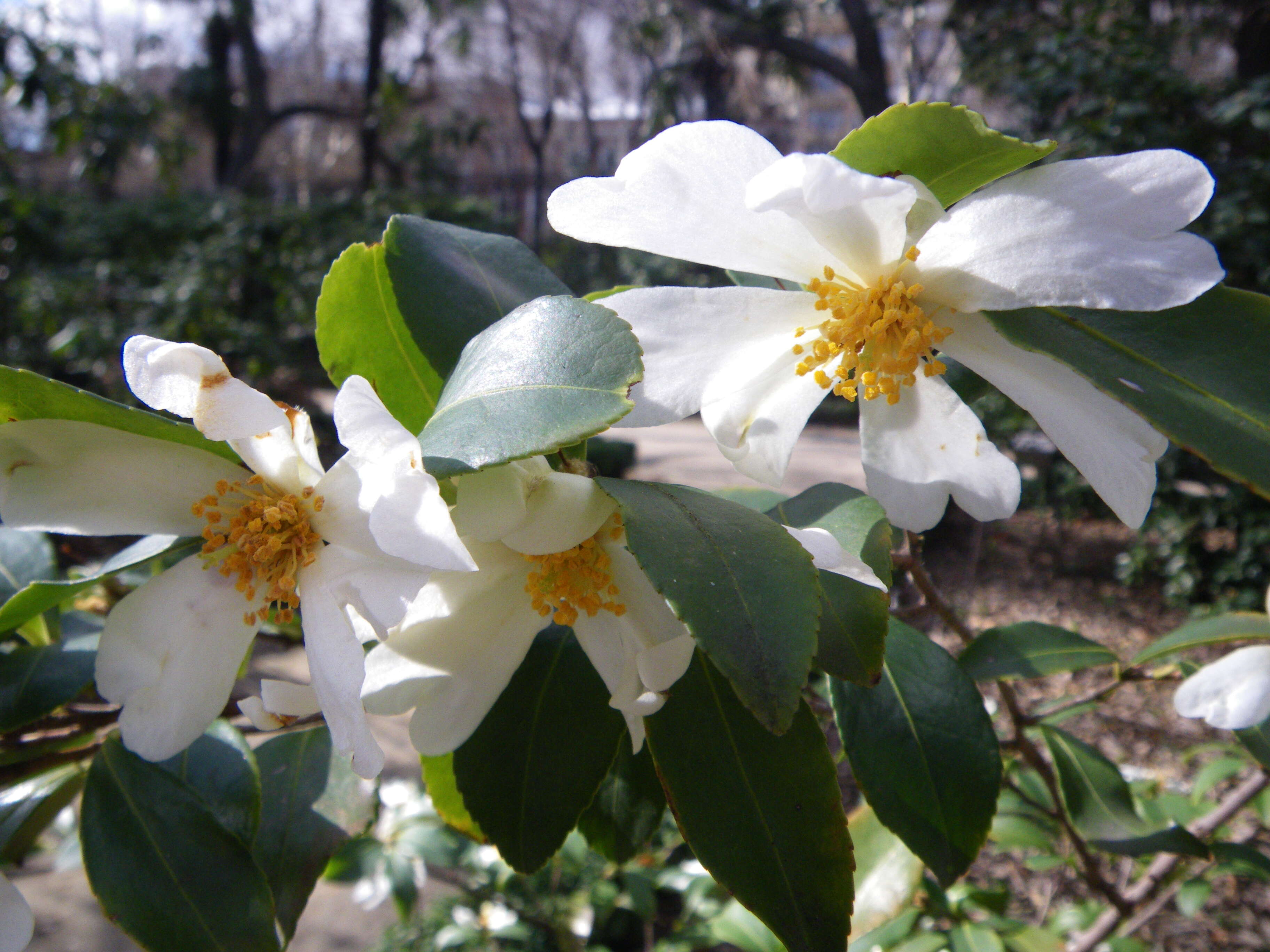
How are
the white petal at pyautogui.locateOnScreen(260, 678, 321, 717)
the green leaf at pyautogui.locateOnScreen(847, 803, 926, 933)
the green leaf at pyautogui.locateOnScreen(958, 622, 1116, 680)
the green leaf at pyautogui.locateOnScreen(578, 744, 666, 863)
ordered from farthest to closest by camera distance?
the green leaf at pyautogui.locateOnScreen(847, 803, 926, 933)
the green leaf at pyautogui.locateOnScreen(958, 622, 1116, 680)
the green leaf at pyautogui.locateOnScreen(578, 744, 666, 863)
the white petal at pyautogui.locateOnScreen(260, 678, 321, 717)

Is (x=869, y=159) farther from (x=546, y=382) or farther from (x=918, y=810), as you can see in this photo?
(x=918, y=810)

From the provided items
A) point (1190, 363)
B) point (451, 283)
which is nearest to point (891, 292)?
point (1190, 363)

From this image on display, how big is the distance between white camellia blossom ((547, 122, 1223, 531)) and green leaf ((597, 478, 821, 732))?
0.06m

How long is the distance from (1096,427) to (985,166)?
0.45 feet

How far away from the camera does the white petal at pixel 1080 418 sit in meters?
0.40

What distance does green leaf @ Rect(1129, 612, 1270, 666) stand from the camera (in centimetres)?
71

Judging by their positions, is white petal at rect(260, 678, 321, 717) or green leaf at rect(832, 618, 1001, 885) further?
green leaf at rect(832, 618, 1001, 885)

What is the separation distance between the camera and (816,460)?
5602 millimetres

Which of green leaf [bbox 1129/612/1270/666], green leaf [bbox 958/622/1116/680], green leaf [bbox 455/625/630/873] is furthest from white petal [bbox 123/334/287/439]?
green leaf [bbox 1129/612/1270/666]

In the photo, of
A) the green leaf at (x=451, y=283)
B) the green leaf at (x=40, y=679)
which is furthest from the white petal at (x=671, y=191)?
the green leaf at (x=40, y=679)

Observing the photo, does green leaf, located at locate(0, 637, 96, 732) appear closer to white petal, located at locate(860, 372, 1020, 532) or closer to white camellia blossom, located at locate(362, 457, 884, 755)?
white camellia blossom, located at locate(362, 457, 884, 755)

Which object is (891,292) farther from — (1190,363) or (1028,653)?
(1028,653)

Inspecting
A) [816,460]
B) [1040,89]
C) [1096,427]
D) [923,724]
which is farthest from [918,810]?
[816,460]

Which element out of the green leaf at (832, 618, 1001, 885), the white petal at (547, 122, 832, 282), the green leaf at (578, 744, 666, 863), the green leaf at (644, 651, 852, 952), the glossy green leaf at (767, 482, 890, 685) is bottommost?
the green leaf at (578, 744, 666, 863)
